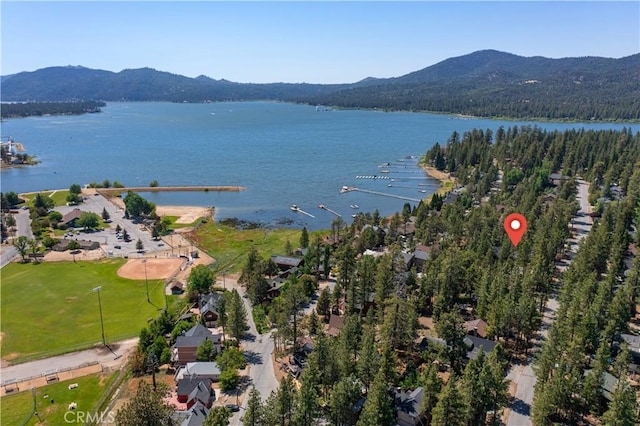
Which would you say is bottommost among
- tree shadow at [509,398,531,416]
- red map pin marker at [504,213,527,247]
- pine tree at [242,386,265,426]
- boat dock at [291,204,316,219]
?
tree shadow at [509,398,531,416]

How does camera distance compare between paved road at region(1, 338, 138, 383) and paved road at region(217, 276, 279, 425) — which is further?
paved road at region(1, 338, 138, 383)

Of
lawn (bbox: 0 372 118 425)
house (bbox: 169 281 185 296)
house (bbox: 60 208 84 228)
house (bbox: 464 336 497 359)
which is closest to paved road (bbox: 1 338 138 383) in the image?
lawn (bbox: 0 372 118 425)

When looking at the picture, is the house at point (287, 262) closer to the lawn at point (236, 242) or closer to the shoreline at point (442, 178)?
the lawn at point (236, 242)

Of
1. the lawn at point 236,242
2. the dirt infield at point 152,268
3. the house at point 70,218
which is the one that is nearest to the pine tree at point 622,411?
the lawn at point 236,242

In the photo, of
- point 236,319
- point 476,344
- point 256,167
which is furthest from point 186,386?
point 256,167

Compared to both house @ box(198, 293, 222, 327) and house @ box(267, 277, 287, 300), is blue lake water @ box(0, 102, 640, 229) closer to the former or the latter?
house @ box(267, 277, 287, 300)

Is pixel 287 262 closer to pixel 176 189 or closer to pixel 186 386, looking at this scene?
pixel 186 386

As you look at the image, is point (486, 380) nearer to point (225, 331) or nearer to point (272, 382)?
point (272, 382)
